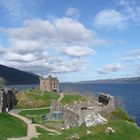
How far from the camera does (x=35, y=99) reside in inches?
4237

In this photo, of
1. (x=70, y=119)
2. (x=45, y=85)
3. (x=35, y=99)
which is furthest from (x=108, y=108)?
(x=45, y=85)

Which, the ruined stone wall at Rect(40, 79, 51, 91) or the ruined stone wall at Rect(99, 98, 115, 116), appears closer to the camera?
the ruined stone wall at Rect(99, 98, 115, 116)

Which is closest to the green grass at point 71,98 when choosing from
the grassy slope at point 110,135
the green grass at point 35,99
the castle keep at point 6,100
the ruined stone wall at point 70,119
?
the green grass at point 35,99

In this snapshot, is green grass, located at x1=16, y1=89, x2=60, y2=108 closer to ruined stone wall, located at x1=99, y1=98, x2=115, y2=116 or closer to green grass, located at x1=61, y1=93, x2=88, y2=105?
green grass, located at x1=61, y1=93, x2=88, y2=105

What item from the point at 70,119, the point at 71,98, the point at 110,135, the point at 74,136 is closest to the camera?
the point at 110,135

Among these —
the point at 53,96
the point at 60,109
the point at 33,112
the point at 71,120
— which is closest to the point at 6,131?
the point at 71,120

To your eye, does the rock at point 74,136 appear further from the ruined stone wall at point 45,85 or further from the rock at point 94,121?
the ruined stone wall at point 45,85

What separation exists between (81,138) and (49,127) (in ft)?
93.5

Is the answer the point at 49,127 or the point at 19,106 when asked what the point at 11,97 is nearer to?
the point at 19,106

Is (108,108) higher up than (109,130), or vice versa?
(108,108)

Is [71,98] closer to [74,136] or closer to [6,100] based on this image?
[6,100]

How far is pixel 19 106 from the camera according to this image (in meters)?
102

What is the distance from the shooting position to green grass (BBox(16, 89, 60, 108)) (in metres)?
104

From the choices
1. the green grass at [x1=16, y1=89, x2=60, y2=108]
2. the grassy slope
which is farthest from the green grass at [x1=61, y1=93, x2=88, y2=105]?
the grassy slope
